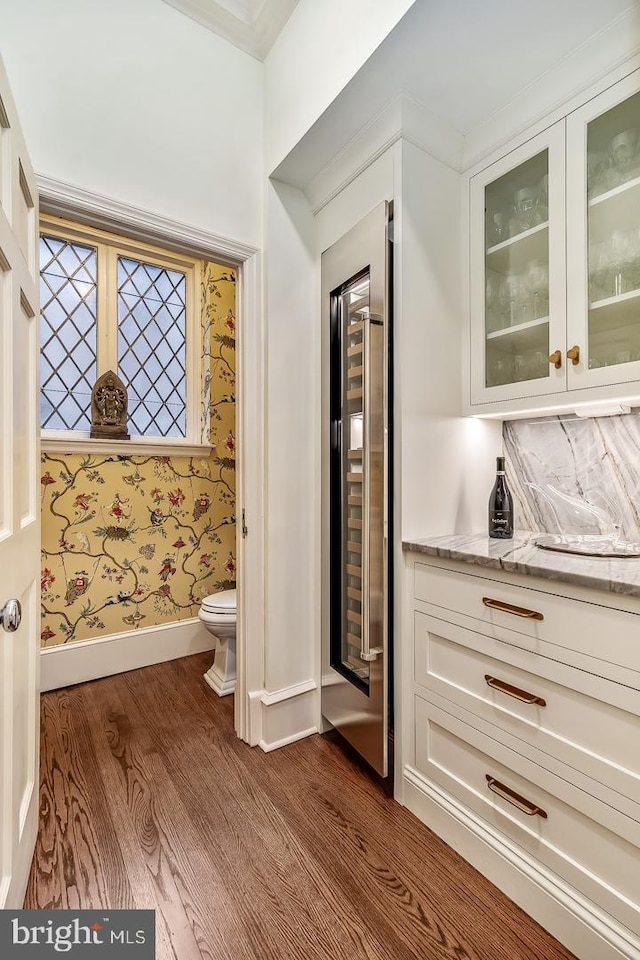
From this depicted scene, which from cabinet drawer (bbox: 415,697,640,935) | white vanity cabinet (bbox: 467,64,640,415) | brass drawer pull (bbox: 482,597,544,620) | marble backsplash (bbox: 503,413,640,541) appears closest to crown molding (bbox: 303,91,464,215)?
white vanity cabinet (bbox: 467,64,640,415)

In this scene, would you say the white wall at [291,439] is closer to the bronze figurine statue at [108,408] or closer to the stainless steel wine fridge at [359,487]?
the stainless steel wine fridge at [359,487]

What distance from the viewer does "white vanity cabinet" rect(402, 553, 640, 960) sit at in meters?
1.02

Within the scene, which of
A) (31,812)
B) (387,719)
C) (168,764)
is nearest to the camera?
(31,812)

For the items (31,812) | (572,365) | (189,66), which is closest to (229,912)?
(31,812)

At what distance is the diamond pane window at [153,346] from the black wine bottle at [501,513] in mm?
2199

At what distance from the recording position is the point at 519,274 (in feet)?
5.26

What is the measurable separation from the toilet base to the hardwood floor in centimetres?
39

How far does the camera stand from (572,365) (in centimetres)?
144

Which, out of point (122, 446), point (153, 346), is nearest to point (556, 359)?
point (122, 446)

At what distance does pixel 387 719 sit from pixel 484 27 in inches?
85.1

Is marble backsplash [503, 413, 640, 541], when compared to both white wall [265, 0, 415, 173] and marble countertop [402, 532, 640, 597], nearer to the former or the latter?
marble countertop [402, 532, 640, 597]

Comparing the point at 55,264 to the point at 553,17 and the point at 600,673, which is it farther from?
the point at 600,673

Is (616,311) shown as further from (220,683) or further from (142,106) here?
(220,683)

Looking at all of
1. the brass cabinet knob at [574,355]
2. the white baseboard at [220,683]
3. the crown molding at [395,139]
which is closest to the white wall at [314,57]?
the crown molding at [395,139]
